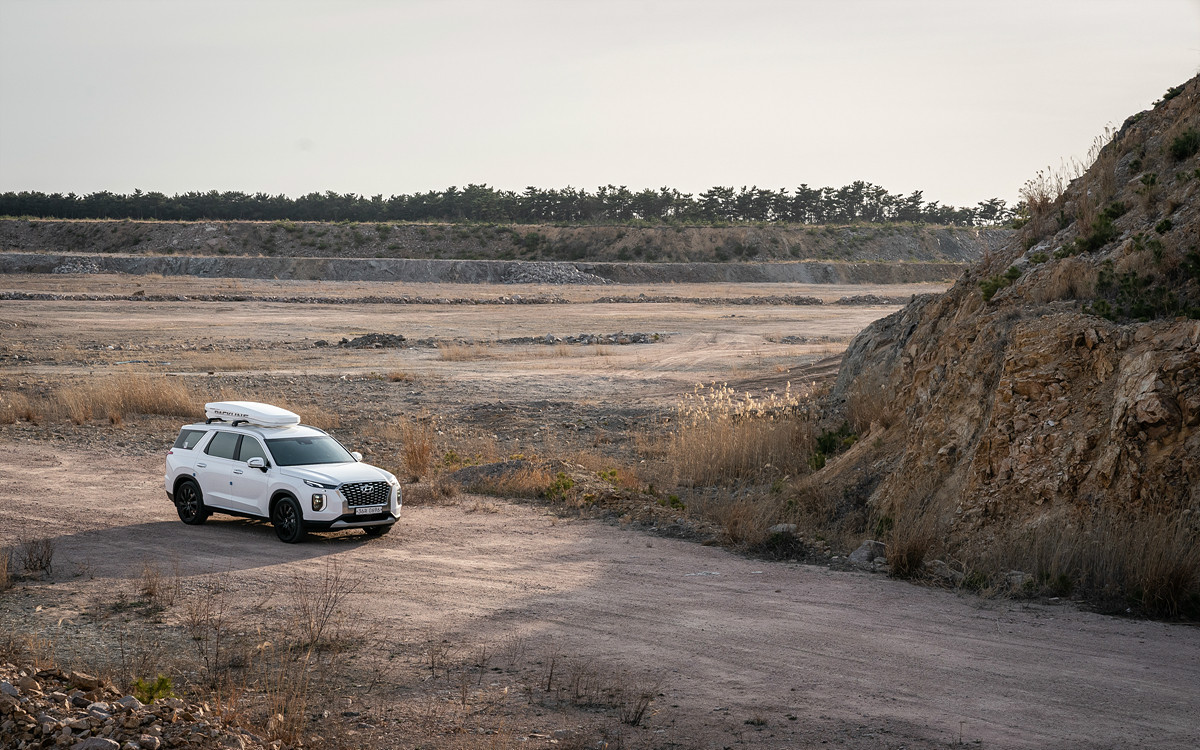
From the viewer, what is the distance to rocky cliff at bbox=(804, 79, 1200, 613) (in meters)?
10.3

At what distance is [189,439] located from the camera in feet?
47.6

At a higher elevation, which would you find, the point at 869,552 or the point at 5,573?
the point at 869,552

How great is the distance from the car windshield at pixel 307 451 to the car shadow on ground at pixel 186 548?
110 centimetres

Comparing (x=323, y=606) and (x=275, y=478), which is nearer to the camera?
(x=323, y=606)

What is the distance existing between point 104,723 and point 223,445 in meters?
8.49

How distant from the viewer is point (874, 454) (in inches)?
603

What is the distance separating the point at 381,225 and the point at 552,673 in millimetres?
107776

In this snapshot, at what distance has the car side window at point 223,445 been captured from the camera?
14008 millimetres

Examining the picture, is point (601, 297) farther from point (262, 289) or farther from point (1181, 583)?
point (1181, 583)

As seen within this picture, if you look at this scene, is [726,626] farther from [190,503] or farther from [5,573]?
[190,503]

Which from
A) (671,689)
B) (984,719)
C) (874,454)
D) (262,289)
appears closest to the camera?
(984,719)

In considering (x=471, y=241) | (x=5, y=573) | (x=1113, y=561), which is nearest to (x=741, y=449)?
(x=1113, y=561)

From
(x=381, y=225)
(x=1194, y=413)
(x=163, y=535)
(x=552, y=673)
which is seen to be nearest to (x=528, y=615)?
(x=552, y=673)

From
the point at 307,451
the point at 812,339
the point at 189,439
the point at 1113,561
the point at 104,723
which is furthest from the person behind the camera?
the point at 812,339
